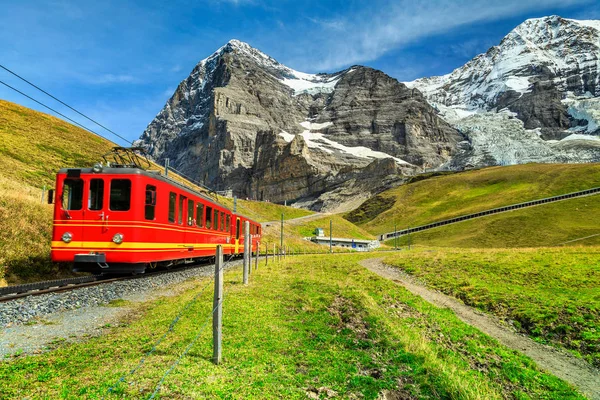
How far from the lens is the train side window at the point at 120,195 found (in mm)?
15531

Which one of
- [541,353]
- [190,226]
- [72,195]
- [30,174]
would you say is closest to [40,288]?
[72,195]

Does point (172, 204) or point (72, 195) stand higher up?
point (72, 195)

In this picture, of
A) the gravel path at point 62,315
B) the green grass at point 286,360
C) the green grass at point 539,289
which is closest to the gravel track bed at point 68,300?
the gravel path at point 62,315

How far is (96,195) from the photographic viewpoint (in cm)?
1569

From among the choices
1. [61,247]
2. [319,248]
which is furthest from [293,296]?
[319,248]

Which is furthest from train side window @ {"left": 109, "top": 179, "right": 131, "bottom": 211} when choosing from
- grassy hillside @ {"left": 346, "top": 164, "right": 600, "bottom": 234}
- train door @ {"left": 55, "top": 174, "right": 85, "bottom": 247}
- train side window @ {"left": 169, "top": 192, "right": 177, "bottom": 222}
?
grassy hillside @ {"left": 346, "top": 164, "right": 600, "bottom": 234}

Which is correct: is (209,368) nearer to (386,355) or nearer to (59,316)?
(386,355)

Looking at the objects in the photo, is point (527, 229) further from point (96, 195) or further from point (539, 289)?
point (96, 195)

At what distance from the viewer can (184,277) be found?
799 inches

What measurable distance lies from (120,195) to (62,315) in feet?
19.8

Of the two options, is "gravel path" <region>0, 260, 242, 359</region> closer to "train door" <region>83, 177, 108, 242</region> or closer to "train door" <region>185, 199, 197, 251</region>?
"train door" <region>83, 177, 108, 242</region>

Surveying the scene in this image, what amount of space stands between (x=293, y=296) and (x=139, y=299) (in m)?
5.94

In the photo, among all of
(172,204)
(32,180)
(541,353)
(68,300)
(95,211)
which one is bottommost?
(541,353)

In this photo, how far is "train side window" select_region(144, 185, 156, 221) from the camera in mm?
15969
